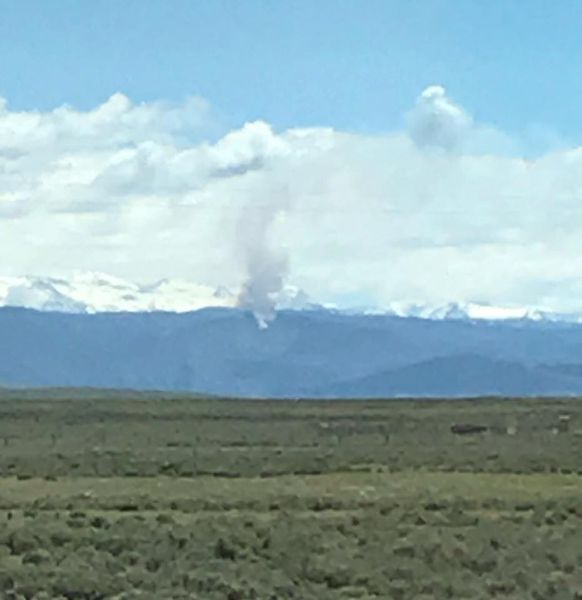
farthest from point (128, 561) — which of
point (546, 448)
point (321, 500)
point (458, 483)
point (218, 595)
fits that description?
point (546, 448)

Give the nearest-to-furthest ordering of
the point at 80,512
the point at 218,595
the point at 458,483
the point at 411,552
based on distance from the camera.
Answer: the point at 218,595 → the point at 411,552 → the point at 80,512 → the point at 458,483

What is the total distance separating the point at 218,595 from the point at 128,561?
12.6 feet

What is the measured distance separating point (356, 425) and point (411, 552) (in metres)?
54.2

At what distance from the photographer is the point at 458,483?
1912 inches

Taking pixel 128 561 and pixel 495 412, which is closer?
pixel 128 561

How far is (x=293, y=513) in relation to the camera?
38.2 metres

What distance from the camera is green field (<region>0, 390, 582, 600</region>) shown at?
88.8ft

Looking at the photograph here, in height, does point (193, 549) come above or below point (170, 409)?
below

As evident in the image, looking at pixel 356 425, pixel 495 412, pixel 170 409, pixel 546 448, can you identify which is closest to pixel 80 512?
pixel 546 448

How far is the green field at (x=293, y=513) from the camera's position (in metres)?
27.1

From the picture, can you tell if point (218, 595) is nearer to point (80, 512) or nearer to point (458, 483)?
point (80, 512)

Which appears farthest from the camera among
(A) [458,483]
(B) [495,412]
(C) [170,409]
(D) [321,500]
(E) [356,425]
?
(C) [170,409]

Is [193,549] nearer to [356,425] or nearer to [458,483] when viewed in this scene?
[458,483]

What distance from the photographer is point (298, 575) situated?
28016 millimetres
